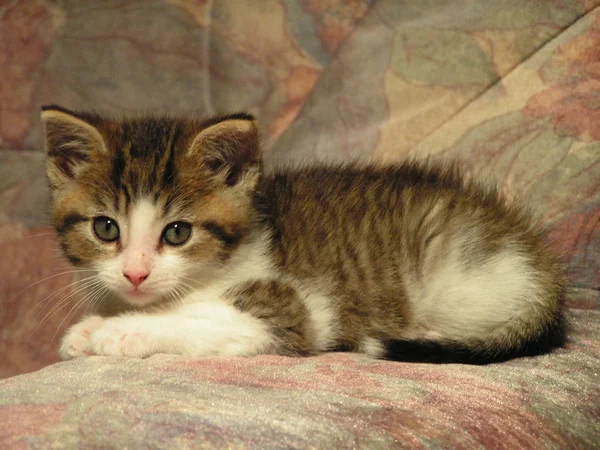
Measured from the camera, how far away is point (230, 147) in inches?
63.1

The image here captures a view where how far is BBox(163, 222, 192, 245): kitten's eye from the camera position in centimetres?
153

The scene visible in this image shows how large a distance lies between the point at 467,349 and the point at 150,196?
662 millimetres

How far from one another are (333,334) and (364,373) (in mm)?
341

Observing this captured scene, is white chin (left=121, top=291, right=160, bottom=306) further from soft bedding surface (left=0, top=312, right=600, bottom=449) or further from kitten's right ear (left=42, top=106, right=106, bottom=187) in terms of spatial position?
kitten's right ear (left=42, top=106, right=106, bottom=187)

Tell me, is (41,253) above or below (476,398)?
below

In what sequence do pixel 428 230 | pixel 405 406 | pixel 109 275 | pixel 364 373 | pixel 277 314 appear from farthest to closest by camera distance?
pixel 428 230, pixel 277 314, pixel 109 275, pixel 364 373, pixel 405 406

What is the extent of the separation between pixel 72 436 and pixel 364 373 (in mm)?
539

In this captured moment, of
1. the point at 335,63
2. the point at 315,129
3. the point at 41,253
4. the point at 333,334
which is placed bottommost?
the point at 41,253

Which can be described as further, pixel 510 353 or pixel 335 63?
pixel 335 63

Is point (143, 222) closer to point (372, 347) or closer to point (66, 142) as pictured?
point (66, 142)

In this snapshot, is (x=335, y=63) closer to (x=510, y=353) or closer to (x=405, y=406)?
(x=510, y=353)

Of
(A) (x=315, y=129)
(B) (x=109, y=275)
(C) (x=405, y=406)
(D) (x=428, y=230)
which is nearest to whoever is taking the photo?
(C) (x=405, y=406)

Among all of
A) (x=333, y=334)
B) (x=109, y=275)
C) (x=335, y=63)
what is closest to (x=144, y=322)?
(x=109, y=275)

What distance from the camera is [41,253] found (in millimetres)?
2426
